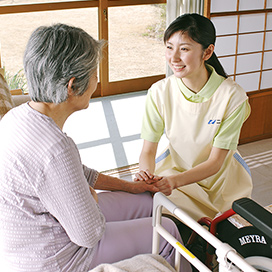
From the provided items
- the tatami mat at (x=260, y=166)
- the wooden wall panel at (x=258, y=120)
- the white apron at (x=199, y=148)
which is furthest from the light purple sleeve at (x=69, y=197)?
the wooden wall panel at (x=258, y=120)

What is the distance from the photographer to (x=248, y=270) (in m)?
0.99

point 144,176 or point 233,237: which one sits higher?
point 144,176

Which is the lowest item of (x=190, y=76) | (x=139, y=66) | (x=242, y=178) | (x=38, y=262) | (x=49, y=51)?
(x=139, y=66)

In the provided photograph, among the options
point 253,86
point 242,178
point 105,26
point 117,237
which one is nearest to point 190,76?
point 242,178

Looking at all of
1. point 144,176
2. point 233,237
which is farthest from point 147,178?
point 233,237

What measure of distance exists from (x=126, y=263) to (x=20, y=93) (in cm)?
210

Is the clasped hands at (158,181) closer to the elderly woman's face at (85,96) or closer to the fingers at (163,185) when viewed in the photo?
the fingers at (163,185)

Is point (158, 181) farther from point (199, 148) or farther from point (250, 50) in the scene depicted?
point (250, 50)

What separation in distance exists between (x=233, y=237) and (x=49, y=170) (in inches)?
32.5

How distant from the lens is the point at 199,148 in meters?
2.10

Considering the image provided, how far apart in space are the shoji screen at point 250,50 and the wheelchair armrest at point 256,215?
2638mm

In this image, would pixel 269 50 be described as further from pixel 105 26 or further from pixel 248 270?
pixel 248 270

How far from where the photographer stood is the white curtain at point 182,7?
3.42 meters

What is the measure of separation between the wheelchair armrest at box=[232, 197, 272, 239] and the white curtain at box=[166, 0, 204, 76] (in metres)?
2.62
